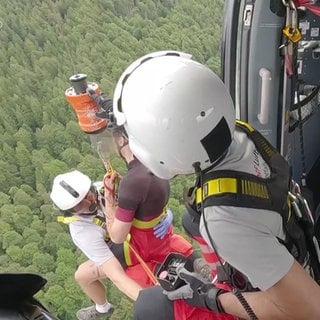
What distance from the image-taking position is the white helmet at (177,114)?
43.8 inches

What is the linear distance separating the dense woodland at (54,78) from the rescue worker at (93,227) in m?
0.92

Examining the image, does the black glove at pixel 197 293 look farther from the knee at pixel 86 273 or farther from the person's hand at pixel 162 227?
the knee at pixel 86 273

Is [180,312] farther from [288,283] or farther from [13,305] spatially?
[13,305]

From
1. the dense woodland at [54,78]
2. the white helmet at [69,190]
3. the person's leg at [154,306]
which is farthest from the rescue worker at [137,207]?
the dense woodland at [54,78]

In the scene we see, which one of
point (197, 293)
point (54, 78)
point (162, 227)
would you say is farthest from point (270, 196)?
point (54, 78)

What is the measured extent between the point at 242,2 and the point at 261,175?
0.85 meters

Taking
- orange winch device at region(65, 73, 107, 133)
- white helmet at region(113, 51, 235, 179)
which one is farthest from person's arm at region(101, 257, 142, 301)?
white helmet at region(113, 51, 235, 179)

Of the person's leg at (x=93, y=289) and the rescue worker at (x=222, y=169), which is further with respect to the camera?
the person's leg at (x=93, y=289)

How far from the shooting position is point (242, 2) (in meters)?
1.81

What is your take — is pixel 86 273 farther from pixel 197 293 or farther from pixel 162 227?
pixel 197 293

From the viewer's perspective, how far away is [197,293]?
1371 millimetres

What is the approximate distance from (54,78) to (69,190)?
2.80 m

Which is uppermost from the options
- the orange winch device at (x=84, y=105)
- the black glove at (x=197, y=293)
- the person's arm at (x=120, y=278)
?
the orange winch device at (x=84, y=105)

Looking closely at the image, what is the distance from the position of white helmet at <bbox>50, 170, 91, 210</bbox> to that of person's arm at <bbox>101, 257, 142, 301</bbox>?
0.27 meters
